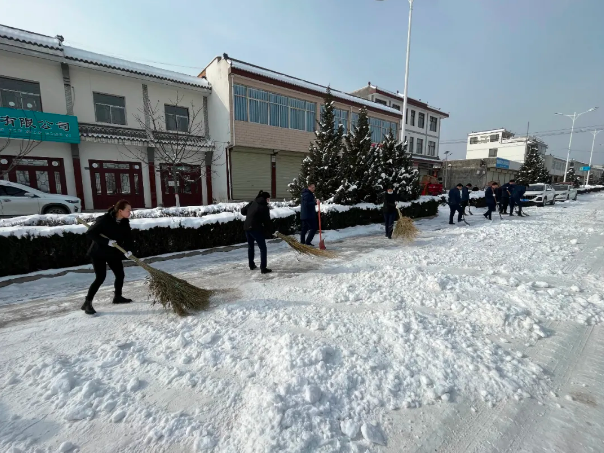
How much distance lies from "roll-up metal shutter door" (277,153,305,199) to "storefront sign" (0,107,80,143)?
1093cm

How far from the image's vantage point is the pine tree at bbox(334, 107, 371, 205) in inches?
431

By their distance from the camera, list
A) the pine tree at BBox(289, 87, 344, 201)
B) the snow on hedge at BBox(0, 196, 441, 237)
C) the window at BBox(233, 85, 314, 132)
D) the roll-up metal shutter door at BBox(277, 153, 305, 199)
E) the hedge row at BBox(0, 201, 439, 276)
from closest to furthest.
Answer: the hedge row at BBox(0, 201, 439, 276), the snow on hedge at BBox(0, 196, 441, 237), the pine tree at BBox(289, 87, 344, 201), the window at BBox(233, 85, 314, 132), the roll-up metal shutter door at BBox(277, 153, 305, 199)

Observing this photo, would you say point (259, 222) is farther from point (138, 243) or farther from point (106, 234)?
point (138, 243)

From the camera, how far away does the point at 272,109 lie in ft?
56.5

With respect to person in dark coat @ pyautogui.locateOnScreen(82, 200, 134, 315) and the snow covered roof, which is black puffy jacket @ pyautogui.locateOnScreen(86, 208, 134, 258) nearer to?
person in dark coat @ pyautogui.locateOnScreen(82, 200, 134, 315)

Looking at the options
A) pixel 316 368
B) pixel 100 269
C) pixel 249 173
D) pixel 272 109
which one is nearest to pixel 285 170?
pixel 249 173

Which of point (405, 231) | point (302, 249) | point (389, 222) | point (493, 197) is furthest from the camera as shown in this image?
point (493, 197)

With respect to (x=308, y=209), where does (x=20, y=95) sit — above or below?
above

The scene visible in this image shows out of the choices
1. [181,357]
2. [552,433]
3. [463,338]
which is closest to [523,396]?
[552,433]

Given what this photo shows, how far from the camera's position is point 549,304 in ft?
12.8

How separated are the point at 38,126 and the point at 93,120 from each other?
2425 mm

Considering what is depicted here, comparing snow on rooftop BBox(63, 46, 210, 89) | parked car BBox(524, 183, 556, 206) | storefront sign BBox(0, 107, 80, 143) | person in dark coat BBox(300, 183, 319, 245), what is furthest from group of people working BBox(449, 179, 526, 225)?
storefront sign BBox(0, 107, 80, 143)

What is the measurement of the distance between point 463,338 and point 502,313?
0.84m

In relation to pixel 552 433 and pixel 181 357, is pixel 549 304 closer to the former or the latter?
pixel 552 433
